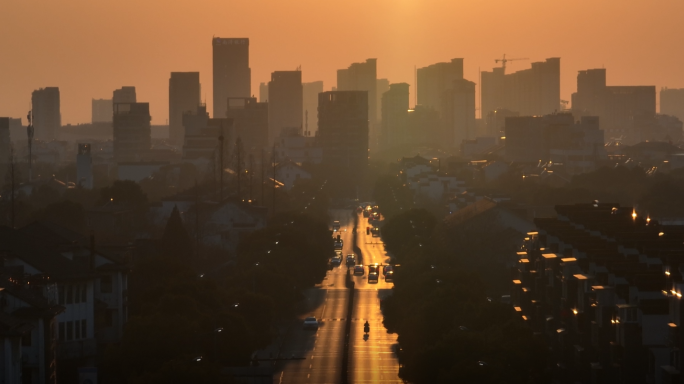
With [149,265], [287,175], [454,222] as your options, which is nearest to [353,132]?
[287,175]

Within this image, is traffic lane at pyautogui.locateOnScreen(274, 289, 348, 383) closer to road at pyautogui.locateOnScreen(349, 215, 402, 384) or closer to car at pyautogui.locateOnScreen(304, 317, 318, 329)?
car at pyautogui.locateOnScreen(304, 317, 318, 329)

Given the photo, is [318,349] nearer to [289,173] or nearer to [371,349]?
[371,349]

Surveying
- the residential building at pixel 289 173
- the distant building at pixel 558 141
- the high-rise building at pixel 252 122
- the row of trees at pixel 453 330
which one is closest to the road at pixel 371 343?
the row of trees at pixel 453 330

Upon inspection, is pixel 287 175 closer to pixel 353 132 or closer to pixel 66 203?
pixel 353 132

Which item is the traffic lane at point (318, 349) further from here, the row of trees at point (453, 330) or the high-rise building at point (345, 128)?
the high-rise building at point (345, 128)

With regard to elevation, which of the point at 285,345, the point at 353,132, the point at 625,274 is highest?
the point at 353,132

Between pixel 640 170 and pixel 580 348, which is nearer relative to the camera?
pixel 580 348

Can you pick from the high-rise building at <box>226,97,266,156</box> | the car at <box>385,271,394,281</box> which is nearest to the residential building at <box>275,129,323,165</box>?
the high-rise building at <box>226,97,266,156</box>
